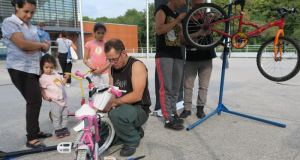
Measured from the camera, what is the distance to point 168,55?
309cm

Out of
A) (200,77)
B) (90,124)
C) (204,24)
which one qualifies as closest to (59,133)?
(90,124)

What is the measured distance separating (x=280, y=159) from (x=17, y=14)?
134 inches

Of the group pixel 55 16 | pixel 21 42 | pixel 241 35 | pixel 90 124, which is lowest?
pixel 90 124

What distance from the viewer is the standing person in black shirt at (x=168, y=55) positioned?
3.04 metres

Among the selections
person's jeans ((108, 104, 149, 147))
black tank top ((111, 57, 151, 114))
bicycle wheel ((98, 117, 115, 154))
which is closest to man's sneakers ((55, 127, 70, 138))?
bicycle wheel ((98, 117, 115, 154))

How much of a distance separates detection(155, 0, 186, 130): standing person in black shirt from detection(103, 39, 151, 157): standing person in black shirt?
0.66 meters

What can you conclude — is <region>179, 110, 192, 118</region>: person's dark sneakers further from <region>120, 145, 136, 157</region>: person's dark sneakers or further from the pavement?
<region>120, 145, 136, 157</region>: person's dark sneakers

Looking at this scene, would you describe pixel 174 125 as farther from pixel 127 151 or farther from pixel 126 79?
pixel 126 79

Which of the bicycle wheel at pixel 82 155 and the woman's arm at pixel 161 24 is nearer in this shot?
the bicycle wheel at pixel 82 155

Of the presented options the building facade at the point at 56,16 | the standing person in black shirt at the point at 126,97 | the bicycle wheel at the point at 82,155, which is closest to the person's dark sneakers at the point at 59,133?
the standing person in black shirt at the point at 126,97

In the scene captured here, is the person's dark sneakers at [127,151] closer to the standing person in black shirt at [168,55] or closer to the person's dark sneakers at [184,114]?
the standing person in black shirt at [168,55]

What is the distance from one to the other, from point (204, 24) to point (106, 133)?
83.9 inches

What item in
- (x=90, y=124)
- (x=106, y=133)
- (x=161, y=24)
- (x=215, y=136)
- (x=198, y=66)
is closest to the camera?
(x=90, y=124)

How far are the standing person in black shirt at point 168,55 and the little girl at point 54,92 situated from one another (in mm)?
1479
